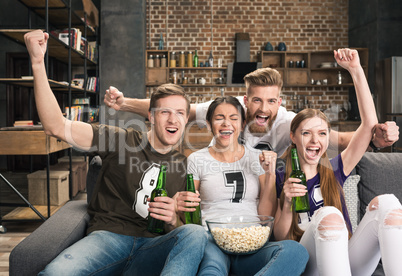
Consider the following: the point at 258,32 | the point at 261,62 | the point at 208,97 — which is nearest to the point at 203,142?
the point at 208,97

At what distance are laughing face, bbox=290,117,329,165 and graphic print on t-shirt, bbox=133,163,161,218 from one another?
2.15 feet

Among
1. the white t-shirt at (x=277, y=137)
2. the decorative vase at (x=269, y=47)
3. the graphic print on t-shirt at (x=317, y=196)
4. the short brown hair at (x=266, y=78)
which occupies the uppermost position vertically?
the decorative vase at (x=269, y=47)

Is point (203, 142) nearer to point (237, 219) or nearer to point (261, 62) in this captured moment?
point (261, 62)

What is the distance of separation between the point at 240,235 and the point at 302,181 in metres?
0.38

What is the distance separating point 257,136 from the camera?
85.4 inches

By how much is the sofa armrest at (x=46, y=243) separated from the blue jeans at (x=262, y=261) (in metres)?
0.55

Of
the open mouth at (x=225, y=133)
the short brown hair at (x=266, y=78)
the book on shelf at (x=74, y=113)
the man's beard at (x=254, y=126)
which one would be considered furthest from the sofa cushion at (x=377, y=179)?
the book on shelf at (x=74, y=113)

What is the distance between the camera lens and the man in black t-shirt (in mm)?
1409

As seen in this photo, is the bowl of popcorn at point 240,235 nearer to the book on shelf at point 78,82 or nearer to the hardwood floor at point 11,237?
the hardwood floor at point 11,237

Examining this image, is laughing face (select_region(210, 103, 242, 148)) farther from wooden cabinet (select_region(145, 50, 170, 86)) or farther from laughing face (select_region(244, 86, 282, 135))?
wooden cabinet (select_region(145, 50, 170, 86))

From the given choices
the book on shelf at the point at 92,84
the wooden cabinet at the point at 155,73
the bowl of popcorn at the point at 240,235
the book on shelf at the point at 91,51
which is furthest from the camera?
the wooden cabinet at the point at 155,73

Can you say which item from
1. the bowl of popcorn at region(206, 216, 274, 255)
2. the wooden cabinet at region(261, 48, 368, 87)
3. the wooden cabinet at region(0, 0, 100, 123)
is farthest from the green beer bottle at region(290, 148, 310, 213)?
the wooden cabinet at region(261, 48, 368, 87)

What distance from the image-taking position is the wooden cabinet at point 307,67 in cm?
652

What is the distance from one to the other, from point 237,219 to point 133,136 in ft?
1.98
